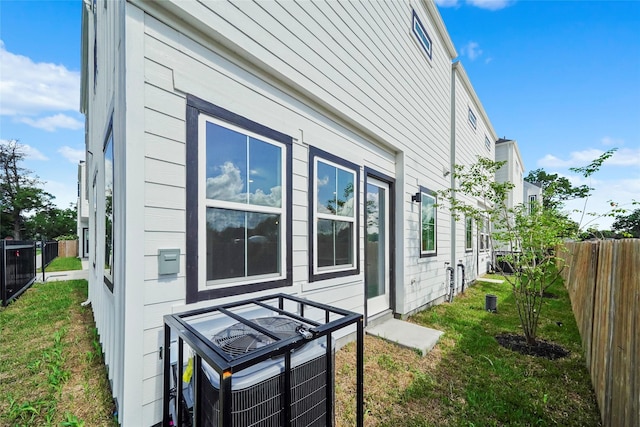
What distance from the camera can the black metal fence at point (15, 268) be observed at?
554 cm

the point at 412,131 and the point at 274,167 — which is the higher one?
the point at 412,131

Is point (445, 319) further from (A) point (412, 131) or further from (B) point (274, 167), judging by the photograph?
(B) point (274, 167)

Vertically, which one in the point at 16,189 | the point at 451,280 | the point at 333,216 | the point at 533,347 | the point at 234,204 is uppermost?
the point at 16,189

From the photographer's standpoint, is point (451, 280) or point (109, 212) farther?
point (451, 280)

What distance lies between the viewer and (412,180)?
5.34m

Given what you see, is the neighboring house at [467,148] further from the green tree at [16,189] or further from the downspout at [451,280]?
the green tree at [16,189]

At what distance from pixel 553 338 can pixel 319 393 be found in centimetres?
461

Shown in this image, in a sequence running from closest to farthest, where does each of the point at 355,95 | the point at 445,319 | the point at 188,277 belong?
the point at 188,277 < the point at 355,95 < the point at 445,319

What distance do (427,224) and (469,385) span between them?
139 inches

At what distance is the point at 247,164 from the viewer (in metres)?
2.47

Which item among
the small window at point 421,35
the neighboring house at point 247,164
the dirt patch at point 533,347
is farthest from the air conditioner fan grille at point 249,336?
the small window at point 421,35

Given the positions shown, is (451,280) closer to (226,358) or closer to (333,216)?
(333,216)

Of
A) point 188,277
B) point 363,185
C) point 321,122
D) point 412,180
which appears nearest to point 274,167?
point 321,122

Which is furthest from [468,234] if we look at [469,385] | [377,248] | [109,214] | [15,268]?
[15,268]
